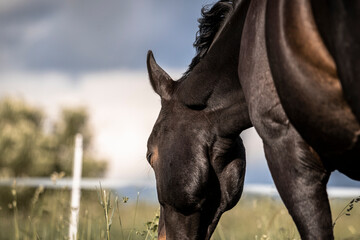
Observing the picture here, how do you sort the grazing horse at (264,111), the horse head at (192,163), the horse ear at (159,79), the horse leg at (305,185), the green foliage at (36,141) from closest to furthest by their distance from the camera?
the grazing horse at (264,111) < the horse leg at (305,185) < the horse head at (192,163) < the horse ear at (159,79) < the green foliage at (36,141)

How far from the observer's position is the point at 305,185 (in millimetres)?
2148

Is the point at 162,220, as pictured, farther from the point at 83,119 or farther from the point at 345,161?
the point at 83,119

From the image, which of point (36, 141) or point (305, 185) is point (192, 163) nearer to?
point (305, 185)

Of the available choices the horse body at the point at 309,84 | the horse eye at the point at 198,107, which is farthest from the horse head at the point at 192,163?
the horse body at the point at 309,84

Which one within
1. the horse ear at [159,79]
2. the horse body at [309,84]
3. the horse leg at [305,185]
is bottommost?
the horse leg at [305,185]

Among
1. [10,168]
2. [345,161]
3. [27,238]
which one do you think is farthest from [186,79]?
[10,168]

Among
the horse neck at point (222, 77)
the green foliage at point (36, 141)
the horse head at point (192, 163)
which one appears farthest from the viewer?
the green foliage at point (36, 141)

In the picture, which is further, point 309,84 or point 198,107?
point 198,107

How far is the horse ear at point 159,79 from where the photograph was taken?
3351 mm

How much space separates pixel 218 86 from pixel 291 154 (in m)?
0.91

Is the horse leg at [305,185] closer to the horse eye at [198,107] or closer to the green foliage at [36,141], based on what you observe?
the horse eye at [198,107]

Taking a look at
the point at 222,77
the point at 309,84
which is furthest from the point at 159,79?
the point at 309,84

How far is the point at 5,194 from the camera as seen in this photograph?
755 inches

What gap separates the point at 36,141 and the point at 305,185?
67.2 feet
